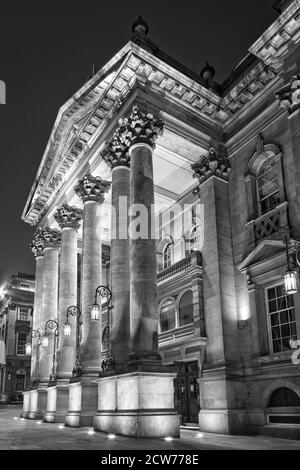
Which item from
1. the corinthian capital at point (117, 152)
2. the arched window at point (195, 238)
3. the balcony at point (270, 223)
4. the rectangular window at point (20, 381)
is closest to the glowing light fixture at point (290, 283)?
the balcony at point (270, 223)

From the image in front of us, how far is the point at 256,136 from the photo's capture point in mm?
21906

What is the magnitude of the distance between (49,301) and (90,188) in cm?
992

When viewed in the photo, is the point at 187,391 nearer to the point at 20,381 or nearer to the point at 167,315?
the point at 167,315

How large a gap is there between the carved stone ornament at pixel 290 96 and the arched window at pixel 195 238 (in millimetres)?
9923

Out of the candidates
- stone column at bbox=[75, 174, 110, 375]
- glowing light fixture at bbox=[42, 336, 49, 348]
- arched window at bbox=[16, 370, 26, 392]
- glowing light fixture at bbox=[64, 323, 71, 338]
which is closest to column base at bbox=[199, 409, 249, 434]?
stone column at bbox=[75, 174, 110, 375]

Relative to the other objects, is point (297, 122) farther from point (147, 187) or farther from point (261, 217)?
point (147, 187)

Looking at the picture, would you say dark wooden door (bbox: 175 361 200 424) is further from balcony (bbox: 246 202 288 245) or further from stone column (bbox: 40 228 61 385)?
stone column (bbox: 40 228 61 385)

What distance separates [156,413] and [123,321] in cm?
451

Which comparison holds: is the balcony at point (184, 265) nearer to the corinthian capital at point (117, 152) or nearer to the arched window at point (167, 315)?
the arched window at point (167, 315)

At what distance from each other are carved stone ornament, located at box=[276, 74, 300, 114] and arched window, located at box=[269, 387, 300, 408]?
11168 millimetres

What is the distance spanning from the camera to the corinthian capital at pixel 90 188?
997 inches

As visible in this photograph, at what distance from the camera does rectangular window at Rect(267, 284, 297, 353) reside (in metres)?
18.3

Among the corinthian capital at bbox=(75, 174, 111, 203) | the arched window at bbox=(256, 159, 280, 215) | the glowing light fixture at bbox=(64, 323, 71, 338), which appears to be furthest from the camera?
the glowing light fixture at bbox=(64, 323, 71, 338)

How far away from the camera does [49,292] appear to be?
31.5m
